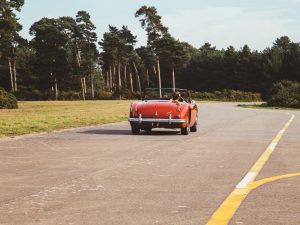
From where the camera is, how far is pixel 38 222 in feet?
14.8

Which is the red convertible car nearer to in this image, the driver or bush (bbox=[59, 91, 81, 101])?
the driver

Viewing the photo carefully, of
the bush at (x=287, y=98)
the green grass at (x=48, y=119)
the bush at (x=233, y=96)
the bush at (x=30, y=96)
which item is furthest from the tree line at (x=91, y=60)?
the green grass at (x=48, y=119)

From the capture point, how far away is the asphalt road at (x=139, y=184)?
479 cm

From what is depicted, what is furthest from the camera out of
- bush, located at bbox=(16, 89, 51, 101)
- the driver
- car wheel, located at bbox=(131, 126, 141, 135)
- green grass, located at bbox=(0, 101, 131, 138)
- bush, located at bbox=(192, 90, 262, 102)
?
bush, located at bbox=(192, 90, 262, 102)

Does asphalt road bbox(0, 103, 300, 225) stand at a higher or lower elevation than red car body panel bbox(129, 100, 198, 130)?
lower

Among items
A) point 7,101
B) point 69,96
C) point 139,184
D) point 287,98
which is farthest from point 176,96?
point 69,96

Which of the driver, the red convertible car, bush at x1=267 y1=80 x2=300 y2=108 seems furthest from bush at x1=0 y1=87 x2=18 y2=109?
the red convertible car

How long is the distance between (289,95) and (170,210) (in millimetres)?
54309

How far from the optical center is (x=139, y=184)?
6.59 m

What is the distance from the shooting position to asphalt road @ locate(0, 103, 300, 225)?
15.7 ft

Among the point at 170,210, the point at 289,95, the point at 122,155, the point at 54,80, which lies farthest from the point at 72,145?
the point at 54,80

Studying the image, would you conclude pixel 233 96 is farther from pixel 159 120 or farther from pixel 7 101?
pixel 159 120

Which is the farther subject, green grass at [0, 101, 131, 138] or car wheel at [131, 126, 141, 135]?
green grass at [0, 101, 131, 138]

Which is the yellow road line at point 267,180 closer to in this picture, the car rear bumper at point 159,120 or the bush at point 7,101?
the car rear bumper at point 159,120
